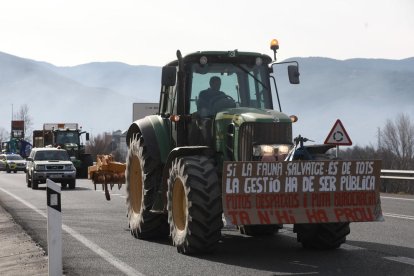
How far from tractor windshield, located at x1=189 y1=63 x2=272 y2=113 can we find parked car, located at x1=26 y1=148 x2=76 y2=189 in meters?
19.1

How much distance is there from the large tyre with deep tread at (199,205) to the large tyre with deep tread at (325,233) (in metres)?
1.36

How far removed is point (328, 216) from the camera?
8938 mm

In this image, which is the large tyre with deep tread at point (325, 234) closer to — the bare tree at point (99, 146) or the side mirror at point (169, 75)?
the side mirror at point (169, 75)

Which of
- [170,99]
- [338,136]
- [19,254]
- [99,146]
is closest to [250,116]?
[170,99]

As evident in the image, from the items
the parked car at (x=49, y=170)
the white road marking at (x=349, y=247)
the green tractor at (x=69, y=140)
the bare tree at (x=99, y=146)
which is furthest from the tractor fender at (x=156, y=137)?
the bare tree at (x=99, y=146)

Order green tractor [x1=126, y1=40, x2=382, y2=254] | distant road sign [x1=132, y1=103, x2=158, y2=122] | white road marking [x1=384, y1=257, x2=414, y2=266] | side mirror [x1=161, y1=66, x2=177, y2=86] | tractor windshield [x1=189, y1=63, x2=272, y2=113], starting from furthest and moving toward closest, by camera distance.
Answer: distant road sign [x1=132, y1=103, x2=158, y2=122] → tractor windshield [x1=189, y1=63, x2=272, y2=113] → side mirror [x1=161, y1=66, x2=177, y2=86] → green tractor [x1=126, y1=40, x2=382, y2=254] → white road marking [x1=384, y1=257, x2=414, y2=266]

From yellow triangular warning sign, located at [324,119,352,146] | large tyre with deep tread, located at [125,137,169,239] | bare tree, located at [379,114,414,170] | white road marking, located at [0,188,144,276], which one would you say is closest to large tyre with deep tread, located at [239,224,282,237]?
large tyre with deep tread, located at [125,137,169,239]

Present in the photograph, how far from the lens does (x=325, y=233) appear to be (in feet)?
31.3

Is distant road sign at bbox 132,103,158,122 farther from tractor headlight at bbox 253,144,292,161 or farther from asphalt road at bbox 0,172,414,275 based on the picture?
tractor headlight at bbox 253,144,292,161

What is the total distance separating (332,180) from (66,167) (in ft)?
71.9

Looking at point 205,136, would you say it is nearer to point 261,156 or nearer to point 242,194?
point 261,156

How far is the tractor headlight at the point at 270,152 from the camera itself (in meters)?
9.41

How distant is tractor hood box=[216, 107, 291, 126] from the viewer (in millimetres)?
9453

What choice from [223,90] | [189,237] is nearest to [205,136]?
[223,90]
